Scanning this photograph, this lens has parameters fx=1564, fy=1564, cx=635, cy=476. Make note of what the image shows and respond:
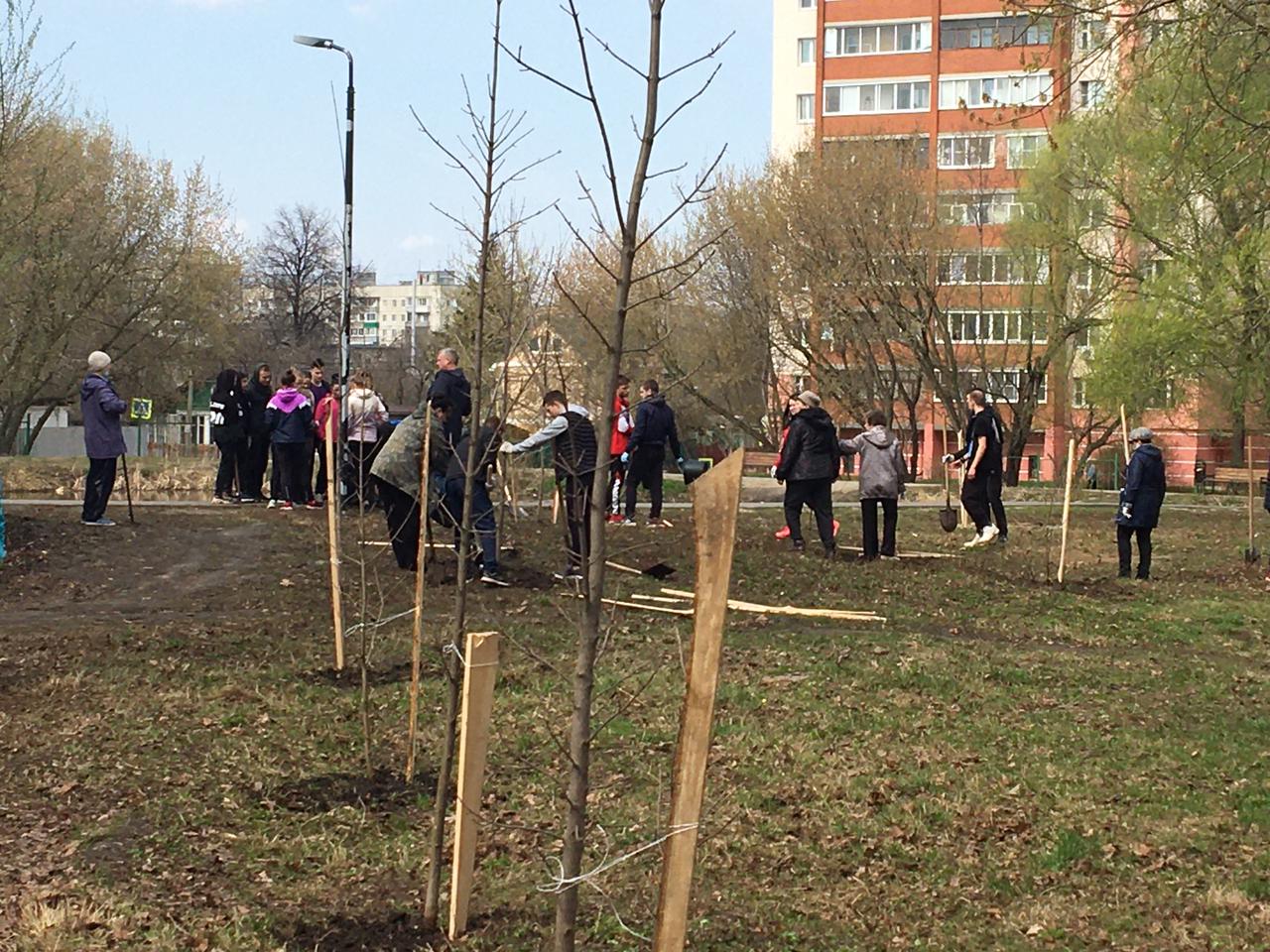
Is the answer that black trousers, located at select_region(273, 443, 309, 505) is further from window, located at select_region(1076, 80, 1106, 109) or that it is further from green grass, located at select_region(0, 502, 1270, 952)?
window, located at select_region(1076, 80, 1106, 109)

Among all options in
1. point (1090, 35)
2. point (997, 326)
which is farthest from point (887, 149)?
point (1090, 35)

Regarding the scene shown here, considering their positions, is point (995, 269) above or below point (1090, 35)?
above

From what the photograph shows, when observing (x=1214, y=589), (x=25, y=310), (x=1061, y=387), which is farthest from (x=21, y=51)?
(x=1061, y=387)

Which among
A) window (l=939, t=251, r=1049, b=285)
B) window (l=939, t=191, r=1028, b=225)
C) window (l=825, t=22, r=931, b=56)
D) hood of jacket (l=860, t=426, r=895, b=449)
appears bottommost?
hood of jacket (l=860, t=426, r=895, b=449)

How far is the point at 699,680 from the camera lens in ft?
12.6

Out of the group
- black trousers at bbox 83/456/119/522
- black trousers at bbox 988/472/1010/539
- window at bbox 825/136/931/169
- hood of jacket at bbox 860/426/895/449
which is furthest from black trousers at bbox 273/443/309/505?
window at bbox 825/136/931/169

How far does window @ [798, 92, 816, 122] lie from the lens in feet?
250

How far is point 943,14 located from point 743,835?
66569 millimetres

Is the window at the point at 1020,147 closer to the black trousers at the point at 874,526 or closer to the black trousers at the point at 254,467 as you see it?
the black trousers at the point at 254,467

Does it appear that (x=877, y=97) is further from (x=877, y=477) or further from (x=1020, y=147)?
(x=877, y=477)

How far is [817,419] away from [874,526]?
4.08 ft

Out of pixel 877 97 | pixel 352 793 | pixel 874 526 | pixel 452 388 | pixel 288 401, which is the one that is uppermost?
pixel 877 97

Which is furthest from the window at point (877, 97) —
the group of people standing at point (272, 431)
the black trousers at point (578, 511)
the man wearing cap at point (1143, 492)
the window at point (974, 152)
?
the black trousers at point (578, 511)

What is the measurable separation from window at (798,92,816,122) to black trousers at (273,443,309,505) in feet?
196
